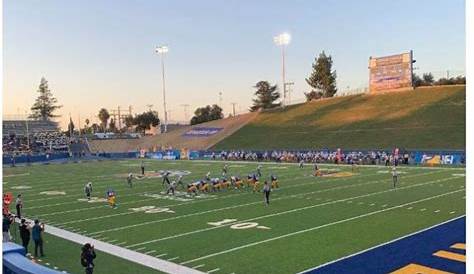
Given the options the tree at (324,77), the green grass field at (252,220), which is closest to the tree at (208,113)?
the tree at (324,77)

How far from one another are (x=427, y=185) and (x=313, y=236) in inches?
502

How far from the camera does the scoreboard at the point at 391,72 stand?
2571 inches

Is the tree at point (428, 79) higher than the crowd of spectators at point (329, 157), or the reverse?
the tree at point (428, 79)

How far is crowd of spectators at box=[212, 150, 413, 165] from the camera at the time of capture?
128 ft

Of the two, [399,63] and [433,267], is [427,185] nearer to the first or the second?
[433,267]

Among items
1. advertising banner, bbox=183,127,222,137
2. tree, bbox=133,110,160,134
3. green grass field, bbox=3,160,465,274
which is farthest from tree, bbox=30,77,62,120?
green grass field, bbox=3,160,465,274

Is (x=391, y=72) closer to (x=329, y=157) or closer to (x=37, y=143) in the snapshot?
(x=329, y=157)

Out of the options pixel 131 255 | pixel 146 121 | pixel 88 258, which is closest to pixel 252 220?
pixel 131 255

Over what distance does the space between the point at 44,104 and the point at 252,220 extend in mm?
107525

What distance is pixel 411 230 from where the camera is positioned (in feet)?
46.5

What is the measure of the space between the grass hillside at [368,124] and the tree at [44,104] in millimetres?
60736

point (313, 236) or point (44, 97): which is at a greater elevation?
point (44, 97)

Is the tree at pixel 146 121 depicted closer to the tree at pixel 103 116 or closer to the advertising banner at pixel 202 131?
the tree at pixel 103 116

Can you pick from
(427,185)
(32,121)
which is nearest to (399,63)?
(427,185)
